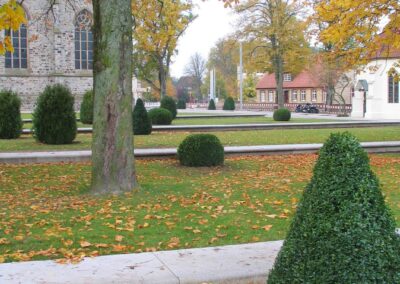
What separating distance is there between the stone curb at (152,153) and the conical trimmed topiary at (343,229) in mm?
11174

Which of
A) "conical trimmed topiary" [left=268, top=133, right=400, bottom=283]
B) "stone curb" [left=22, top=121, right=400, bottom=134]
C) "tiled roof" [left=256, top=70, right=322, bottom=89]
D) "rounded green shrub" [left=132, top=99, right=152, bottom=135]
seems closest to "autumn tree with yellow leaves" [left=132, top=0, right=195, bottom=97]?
"rounded green shrub" [left=132, top=99, right=152, bottom=135]

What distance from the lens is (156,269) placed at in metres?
5.09

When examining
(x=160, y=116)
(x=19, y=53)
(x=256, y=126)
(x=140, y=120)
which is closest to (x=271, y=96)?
(x=19, y=53)

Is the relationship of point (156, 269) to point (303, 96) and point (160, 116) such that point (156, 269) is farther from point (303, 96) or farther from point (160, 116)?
point (303, 96)

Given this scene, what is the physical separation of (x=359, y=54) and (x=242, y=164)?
572 cm

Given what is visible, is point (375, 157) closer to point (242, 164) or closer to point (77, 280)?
point (242, 164)

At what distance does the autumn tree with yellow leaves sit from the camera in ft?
80.7

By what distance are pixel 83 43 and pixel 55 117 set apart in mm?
26425

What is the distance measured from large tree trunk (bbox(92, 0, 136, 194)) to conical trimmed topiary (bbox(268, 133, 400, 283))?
5.90 metres

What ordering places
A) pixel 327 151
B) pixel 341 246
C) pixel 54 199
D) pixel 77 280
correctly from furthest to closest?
pixel 54 199, pixel 77 280, pixel 327 151, pixel 341 246

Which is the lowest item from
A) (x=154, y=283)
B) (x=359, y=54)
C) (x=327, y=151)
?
(x=154, y=283)

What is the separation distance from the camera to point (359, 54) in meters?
16.2

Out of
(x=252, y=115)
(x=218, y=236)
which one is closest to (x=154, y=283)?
(x=218, y=236)

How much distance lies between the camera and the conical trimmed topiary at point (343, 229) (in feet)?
10.3
